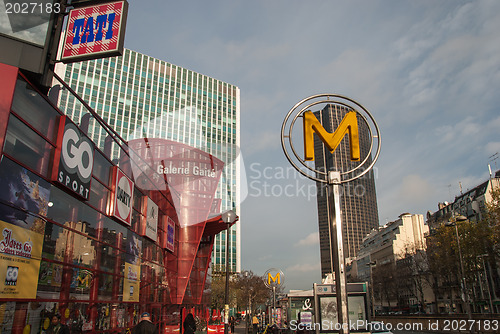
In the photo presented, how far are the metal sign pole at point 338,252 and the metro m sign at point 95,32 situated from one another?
8697 mm

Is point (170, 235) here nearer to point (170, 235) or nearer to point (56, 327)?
point (170, 235)

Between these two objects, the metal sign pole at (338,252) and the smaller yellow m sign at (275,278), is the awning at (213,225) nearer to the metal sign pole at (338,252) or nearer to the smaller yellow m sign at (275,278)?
the smaller yellow m sign at (275,278)

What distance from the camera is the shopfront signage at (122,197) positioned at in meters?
18.6

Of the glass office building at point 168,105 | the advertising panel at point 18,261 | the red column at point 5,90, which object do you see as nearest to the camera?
the advertising panel at point 18,261

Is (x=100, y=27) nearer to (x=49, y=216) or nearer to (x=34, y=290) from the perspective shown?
(x=49, y=216)

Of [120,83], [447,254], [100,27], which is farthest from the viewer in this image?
[120,83]

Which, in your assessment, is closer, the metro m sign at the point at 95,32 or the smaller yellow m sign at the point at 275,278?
the metro m sign at the point at 95,32

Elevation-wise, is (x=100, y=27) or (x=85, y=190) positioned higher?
(x=100, y=27)

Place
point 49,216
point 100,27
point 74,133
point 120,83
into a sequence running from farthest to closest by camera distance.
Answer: point 120,83 → point 74,133 → point 49,216 → point 100,27

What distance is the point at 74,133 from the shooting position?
14.5 metres

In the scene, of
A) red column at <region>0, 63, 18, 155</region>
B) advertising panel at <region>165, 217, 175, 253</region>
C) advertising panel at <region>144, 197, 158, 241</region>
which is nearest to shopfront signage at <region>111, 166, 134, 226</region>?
advertising panel at <region>144, 197, 158, 241</region>

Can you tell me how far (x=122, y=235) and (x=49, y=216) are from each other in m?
7.38

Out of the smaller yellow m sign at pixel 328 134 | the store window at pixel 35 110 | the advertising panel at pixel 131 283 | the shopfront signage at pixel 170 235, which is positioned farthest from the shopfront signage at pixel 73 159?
the shopfront signage at pixel 170 235

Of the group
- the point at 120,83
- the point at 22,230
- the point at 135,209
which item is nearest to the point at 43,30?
the point at 22,230
